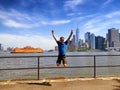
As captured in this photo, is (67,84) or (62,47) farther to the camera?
(62,47)

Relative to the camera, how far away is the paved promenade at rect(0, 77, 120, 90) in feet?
34.5

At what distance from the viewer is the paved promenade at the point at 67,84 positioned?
34.5 ft

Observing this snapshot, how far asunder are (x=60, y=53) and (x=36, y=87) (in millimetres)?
2148

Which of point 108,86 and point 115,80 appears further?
point 115,80

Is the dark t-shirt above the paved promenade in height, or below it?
above

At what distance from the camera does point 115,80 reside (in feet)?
39.1

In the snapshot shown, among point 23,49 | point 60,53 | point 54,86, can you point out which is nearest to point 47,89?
point 54,86

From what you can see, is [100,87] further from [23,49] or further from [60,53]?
[23,49]

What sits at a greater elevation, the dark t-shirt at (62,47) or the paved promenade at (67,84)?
the dark t-shirt at (62,47)

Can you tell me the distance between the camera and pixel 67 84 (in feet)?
36.6

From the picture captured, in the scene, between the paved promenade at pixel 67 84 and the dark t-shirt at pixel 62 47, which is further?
the dark t-shirt at pixel 62 47

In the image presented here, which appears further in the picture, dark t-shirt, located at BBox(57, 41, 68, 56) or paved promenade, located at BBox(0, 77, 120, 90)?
dark t-shirt, located at BBox(57, 41, 68, 56)

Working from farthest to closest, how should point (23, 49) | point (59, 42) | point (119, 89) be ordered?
point (23, 49), point (59, 42), point (119, 89)

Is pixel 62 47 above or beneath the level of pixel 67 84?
above
